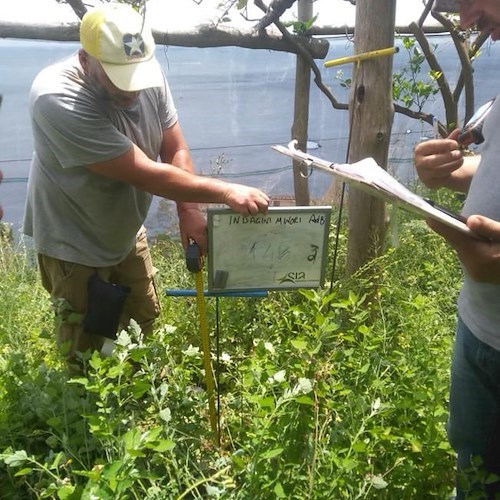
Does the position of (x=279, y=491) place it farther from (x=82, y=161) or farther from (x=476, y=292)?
(x=82, y=161)

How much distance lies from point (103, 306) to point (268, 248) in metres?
0.81

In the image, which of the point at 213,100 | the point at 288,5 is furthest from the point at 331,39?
the point at 213,100

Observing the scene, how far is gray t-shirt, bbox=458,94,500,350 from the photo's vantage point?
1719 millimetres

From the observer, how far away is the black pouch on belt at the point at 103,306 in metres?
2.50

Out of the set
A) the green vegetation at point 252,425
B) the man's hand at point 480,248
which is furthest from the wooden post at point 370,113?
the man's hand at point 480,248

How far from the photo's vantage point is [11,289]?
11.5 feet

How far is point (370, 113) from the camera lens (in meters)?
2.90

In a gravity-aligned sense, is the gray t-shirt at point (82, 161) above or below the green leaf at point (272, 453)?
above

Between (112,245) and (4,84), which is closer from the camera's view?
(112,245)

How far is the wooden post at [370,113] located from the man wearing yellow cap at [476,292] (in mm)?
899

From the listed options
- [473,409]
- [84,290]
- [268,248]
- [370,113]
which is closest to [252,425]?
[268,248]

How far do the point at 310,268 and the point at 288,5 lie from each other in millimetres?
2148

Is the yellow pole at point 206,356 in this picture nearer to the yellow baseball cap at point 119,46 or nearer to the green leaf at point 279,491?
the green leaf at point 279,491

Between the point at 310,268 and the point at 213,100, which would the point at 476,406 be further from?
the point at 213,100
